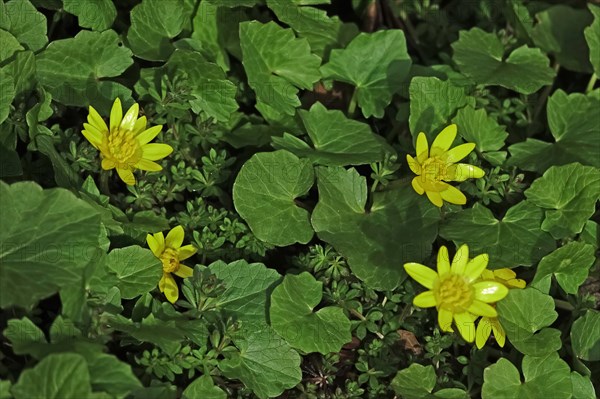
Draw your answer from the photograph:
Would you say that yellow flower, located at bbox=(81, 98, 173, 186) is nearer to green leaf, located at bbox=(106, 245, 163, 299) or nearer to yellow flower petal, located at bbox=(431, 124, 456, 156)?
green leaf, located at bbox=(106, 245, 163, 299)

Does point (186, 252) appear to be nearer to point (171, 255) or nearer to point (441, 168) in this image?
point (171, 255)

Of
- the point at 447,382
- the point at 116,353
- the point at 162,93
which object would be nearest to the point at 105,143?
the point at 162,93

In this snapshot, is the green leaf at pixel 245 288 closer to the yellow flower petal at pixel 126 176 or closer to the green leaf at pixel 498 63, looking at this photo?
the yellow flower petal at pixel 126 176

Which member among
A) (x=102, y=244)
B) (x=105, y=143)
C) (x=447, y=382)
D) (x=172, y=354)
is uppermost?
(x=105, y=143)

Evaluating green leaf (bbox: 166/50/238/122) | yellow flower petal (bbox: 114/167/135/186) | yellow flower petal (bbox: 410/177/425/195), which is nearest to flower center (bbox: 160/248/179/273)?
yellow flower petal (bbox: 114/167/135/186)

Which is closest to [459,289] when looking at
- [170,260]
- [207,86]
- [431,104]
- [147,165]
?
[431,104]

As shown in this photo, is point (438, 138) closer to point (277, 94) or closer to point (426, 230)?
point (426, 230)

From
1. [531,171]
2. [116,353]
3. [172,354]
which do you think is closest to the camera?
[172,354]

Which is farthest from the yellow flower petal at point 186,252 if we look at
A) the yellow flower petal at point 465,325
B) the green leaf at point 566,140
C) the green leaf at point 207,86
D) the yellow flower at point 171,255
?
the green leaf at point 566,140
